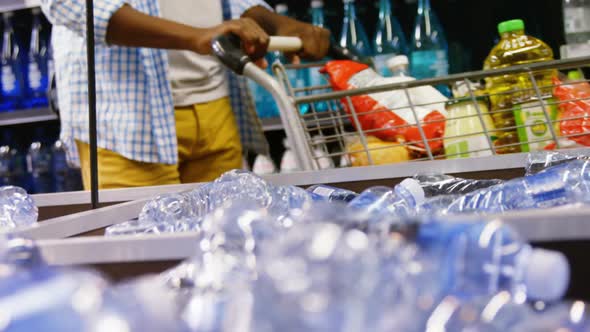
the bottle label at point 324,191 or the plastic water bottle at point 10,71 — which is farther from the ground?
the plastic water bottle at point 10,71

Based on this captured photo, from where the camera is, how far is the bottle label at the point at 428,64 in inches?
77.6

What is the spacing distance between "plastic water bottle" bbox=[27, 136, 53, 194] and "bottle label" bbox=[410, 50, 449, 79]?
4.74ft

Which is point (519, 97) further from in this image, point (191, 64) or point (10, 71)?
point (10, 71)

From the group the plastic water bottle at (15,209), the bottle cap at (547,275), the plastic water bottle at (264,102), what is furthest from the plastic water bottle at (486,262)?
the plastic water bottle at (264,102)

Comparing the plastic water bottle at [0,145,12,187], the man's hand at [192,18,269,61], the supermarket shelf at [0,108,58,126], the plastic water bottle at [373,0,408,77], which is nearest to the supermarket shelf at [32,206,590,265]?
the man's hand at [192,18,269,61]

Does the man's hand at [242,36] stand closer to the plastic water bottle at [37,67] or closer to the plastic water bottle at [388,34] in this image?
the plastic water bottle at [388,34]

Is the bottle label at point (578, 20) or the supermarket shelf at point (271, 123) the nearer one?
the bottle label at point (578, 20)

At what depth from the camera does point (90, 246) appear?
1.51ft

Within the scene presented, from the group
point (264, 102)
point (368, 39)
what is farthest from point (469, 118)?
point (368, 39)

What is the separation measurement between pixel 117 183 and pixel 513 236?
1344 millimetres

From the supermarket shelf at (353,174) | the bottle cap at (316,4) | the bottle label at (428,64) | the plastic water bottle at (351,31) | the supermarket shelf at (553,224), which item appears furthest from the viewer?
the plastic water bottle at (351,31)

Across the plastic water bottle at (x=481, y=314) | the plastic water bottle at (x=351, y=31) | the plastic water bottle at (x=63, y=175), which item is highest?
the plastic water bottle at (x=351, y=31)

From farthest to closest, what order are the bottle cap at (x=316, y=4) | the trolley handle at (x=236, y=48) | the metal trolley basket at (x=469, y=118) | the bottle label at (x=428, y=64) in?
the bottle cap at (x=316, y=4) < the bottle label at (x=428, y=64) < the trolley handle at (x=236, y=48) < the metal trolley basket at (x=469, y=118)

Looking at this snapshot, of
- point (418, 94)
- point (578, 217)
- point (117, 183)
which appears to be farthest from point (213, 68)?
point (578, 217)
